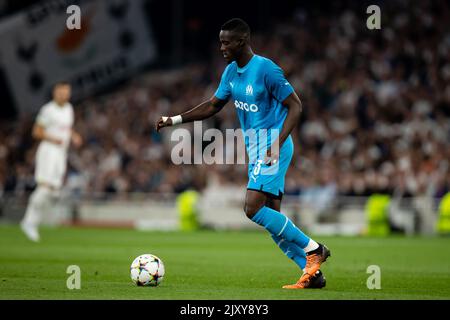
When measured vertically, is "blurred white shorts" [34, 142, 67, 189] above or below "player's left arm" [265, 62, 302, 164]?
above

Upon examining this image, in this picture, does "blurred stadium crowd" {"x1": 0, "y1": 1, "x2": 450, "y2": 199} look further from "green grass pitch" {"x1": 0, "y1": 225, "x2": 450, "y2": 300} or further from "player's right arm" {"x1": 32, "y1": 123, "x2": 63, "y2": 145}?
"player's right arm" {"x1": 32, "y1": 123, "x2": 63, "y2": 145}

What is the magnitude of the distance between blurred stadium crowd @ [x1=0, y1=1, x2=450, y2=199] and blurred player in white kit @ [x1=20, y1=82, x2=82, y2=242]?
802 centimetres

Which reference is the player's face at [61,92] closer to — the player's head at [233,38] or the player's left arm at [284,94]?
the player's head at [233,38]

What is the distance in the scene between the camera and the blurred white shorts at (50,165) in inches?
669

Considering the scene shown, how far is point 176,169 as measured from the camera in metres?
25.9

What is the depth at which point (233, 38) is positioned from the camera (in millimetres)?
9031

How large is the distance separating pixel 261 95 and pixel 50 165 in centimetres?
877

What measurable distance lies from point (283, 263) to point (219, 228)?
11.6m

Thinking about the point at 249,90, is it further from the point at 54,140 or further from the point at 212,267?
the point at 54,140

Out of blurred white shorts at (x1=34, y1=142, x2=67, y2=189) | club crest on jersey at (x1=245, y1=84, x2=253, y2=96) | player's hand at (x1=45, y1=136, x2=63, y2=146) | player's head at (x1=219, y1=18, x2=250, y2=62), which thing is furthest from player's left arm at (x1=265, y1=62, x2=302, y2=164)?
blurred white shorts at (x1=34, y1=142, x2=67, y2=189)

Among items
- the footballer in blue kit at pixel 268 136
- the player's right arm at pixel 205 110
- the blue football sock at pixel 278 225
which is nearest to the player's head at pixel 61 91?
the player's right arm at pixel 205 110

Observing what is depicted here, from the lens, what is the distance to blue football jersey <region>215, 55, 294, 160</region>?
9.01 m
